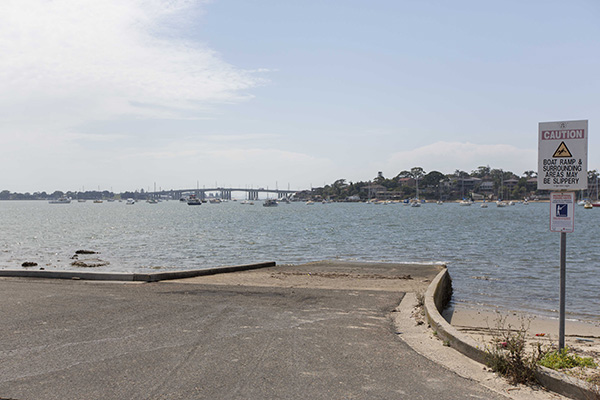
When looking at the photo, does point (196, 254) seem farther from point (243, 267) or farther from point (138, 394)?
point (138, 394)

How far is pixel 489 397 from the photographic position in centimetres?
542

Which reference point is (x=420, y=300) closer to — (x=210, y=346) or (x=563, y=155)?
(x=563, y=155)

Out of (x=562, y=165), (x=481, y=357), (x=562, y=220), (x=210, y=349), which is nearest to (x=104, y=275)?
(x=210, y=349)

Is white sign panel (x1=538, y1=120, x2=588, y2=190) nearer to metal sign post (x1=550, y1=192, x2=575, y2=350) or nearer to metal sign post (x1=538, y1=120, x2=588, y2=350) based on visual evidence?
metal sign post (x1=538, y1=120, x2=588, y2=350)

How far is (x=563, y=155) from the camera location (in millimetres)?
6562

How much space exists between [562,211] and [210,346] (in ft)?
16.5

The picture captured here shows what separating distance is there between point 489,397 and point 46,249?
122 ft

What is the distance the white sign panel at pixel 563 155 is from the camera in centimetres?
645

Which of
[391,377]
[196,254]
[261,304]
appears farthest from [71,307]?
[196,254]

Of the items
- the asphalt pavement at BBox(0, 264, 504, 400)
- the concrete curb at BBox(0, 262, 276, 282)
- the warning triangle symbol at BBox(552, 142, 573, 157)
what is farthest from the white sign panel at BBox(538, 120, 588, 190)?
the concrete curb at BBox(0, 262, 276, 282)

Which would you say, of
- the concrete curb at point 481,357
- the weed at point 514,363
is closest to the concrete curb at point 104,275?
the concrete curb at point 481,357

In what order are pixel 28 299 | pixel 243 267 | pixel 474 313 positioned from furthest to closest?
pixel 243 267
pixel 474 313
pixel 28 299

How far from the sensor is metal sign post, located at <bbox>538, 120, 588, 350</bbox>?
6.46 m

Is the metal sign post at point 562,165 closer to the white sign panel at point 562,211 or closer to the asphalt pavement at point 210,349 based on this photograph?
the white sign panel at point 562,211
